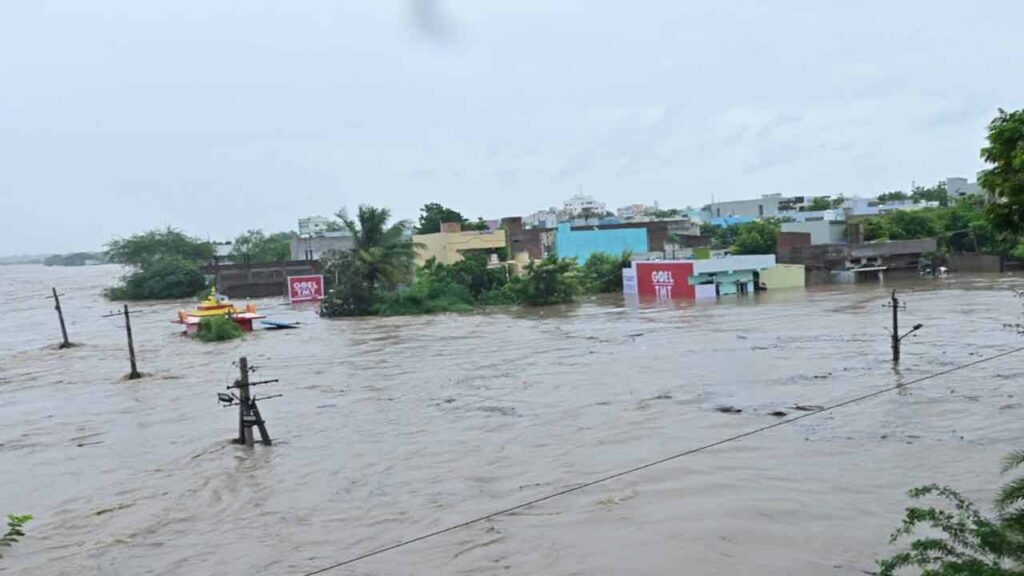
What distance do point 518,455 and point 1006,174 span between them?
6.59m

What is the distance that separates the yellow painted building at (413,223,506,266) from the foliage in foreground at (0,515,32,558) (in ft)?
104

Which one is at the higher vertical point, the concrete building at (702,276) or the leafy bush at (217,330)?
the concrete building at (702,276)

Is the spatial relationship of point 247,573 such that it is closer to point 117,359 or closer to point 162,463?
point 162,463

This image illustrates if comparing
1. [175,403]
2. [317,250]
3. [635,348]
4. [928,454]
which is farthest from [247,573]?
[317,250]

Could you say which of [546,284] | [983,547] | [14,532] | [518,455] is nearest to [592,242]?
[546,284]

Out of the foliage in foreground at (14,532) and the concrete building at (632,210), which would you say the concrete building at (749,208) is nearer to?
the concrete building at (632,210)

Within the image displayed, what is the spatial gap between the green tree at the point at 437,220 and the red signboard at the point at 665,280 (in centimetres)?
1589

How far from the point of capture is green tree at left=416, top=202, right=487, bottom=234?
49844 millimetres

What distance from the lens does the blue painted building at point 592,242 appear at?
138ft

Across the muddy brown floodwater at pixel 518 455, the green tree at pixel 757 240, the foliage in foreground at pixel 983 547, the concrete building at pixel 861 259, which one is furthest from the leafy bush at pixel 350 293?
the foliage in foreground at pixel 983 547

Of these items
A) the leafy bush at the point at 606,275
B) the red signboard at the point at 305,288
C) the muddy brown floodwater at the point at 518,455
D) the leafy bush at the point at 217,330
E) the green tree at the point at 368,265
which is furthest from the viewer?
the red signboard at the point at 305,288

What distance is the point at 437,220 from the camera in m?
50.6

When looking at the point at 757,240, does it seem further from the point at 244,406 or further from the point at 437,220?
the point at 244,406

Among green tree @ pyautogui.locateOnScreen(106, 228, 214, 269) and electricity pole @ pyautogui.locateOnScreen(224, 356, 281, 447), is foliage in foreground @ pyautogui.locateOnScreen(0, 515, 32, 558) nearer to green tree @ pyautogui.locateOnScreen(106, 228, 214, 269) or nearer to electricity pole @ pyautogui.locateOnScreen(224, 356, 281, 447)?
electricity pole @ pyautogui.locateOnScreen(224, 356, 281, 447)
